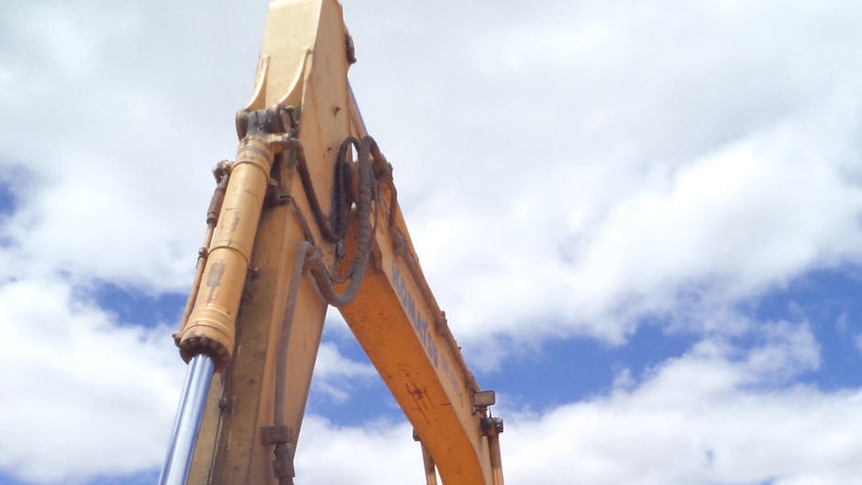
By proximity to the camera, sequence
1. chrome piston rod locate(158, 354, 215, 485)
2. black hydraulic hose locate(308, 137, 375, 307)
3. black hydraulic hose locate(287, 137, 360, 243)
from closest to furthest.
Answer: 1. chrome piston rod locate(158, 354, 215, 485)
2. black hydraulic hose locate(287, 137, 360, 243)
3. black hydraulic hose locate(308, 137, 375, 307)

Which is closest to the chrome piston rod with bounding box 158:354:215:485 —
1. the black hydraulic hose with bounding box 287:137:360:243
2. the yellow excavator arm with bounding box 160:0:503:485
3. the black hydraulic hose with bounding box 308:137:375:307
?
the yellow excavator arm with bounding box 160:0:503:485

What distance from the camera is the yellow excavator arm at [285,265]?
9.64 ft

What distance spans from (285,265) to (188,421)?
1.02m

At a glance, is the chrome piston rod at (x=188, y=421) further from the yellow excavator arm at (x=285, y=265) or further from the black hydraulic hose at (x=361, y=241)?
the black hydraulic hose at (x=361, y=241)

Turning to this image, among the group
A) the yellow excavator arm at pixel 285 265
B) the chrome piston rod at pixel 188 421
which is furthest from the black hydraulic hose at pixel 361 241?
the chrome piston rod at pixel 188 421

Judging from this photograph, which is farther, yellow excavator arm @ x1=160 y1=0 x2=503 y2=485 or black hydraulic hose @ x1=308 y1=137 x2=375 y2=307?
black hydraulic hose @ x1=308 y1=137 x2=375 y2=307

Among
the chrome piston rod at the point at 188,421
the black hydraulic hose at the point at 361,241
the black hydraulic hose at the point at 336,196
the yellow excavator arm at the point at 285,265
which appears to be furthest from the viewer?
the black hydraulic hose at the point at 361,241

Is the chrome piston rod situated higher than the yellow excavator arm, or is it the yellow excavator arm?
the yellow excavator arm

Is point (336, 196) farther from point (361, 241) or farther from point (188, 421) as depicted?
point (188, 421)

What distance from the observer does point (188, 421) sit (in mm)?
2656

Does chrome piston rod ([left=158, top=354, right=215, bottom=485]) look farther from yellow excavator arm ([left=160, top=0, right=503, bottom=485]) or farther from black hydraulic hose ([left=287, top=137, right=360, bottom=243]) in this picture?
black hydraulic hose ([left=287, top=137, right=360, bottom=243])

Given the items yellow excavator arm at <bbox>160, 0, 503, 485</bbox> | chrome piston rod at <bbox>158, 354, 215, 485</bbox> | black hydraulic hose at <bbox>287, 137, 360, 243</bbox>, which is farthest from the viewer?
black hydraulic hose at <bbox>287, 137, 360, 243</bbox>

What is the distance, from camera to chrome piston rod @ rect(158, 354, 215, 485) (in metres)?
2.50

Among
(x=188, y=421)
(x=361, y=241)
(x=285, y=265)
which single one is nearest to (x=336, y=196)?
(x=361, y=241)
